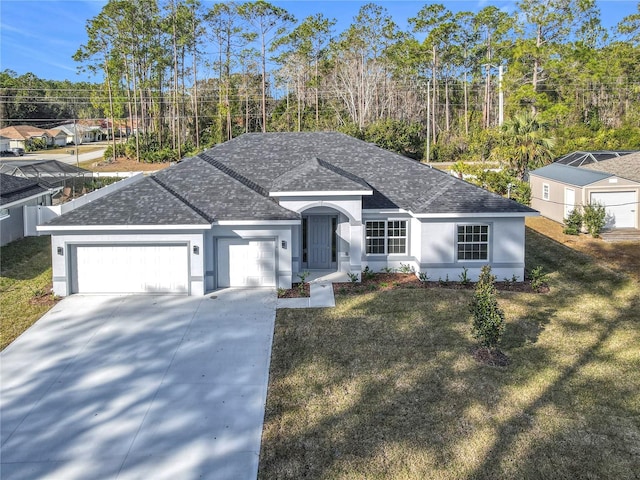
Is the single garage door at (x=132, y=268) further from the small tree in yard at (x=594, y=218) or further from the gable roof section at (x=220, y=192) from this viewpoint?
the small tree in yard at (x=594, y=218)

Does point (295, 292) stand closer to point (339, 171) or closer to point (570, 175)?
point (339, 171)

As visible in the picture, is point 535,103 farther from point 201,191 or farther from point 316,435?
point 316,435

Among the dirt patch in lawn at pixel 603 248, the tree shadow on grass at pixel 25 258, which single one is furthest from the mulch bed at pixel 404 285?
the tree shadow on grass at pixel 25 258

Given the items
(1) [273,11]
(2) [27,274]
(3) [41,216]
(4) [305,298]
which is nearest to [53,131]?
(1) [273,11]

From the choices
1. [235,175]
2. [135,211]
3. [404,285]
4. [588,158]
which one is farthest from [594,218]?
[135,211]

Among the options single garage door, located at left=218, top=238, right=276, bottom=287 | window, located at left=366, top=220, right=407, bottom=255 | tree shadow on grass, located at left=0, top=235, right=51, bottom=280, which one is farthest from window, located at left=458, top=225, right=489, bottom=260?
tree shadow on grass, located at left=0, top=235, right=51, bottom=280

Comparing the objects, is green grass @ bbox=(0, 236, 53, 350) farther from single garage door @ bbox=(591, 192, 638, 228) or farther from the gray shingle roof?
single garage door @ bbox=(591, 192, 638, 228)

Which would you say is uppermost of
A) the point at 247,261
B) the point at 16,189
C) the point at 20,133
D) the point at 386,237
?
the point at 20,133
